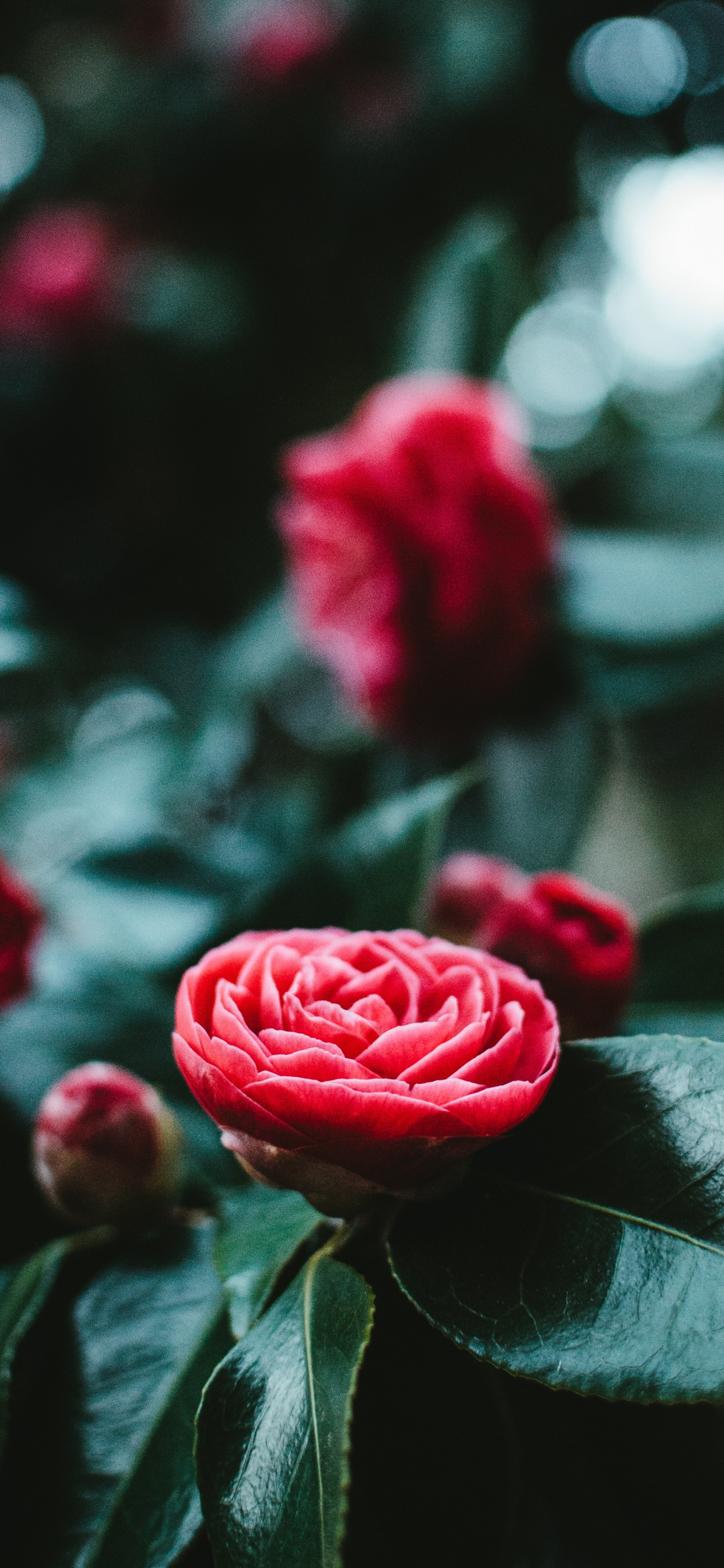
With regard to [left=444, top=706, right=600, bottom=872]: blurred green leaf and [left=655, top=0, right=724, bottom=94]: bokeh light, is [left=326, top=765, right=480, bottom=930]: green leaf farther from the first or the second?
[left=655, top=0, right=724, bottom=94]: bokeh light

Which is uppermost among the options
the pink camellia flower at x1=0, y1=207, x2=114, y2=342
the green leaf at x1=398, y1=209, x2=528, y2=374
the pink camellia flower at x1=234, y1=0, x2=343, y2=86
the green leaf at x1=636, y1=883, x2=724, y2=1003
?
the pink camellia flower at x1=234, y1=0, x2=343, y2=86

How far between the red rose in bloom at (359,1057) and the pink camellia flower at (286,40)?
4.09 ft

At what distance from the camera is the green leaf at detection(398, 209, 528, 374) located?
0.87 m

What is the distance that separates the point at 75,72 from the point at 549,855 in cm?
136

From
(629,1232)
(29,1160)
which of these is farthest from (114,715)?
(629,1232)

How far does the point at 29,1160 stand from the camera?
0.49 metres

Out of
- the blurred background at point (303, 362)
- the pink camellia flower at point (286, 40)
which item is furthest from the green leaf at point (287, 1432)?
the pink camellia flower at point (286, 40)

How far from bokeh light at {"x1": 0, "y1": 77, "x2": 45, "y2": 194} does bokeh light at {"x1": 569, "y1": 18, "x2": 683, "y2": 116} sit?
754 mm

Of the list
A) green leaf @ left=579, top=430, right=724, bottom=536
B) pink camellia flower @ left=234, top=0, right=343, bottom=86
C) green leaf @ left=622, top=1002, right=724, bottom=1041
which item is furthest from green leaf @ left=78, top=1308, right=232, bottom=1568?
pink camellia flower @ left=234, top=0, right=343, bottom=86

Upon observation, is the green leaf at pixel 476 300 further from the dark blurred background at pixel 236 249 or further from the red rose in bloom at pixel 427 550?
the dark blurred background at pixel 236 249

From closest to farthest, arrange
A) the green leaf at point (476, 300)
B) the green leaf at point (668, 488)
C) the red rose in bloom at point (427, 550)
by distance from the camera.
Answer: the red rose in bloom at point (427, 550)
the green leaf at point (668, 488)
the green leaf at point (476, 300)

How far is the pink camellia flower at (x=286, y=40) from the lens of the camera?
1.21 m

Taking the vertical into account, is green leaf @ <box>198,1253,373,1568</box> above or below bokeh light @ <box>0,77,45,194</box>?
below

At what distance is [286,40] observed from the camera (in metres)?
1.22
